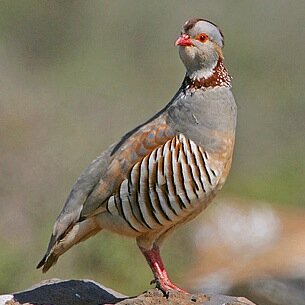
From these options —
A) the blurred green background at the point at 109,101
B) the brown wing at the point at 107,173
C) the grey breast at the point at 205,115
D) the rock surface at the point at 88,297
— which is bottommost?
the rock surface at the point at 88,297

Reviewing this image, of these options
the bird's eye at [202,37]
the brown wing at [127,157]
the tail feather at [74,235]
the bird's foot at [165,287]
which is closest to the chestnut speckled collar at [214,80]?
the bird's eye at [202,37]

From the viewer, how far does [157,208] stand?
690cm

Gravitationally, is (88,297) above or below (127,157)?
below

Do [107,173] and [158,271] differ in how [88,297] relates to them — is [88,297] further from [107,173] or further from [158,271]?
[107,173]

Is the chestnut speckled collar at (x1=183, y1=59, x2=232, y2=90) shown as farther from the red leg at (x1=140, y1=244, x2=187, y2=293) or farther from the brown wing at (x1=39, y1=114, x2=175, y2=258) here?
the red leg at (x1=140, y1=244, x2=187, y2=293)

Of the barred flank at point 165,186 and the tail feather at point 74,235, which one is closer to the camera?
the barred flank at point 165,186

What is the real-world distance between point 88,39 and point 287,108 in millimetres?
4620

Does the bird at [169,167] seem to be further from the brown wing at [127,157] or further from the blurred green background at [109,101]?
the blurred green background at [109,101]

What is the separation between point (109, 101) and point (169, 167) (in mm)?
10547

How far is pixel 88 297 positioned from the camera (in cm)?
728

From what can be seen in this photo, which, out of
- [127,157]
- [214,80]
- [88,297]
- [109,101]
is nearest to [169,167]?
[127,157]

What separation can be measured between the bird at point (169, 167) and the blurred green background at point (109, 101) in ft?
12.1

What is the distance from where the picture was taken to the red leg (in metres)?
6.96

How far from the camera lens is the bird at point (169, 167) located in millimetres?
6883
